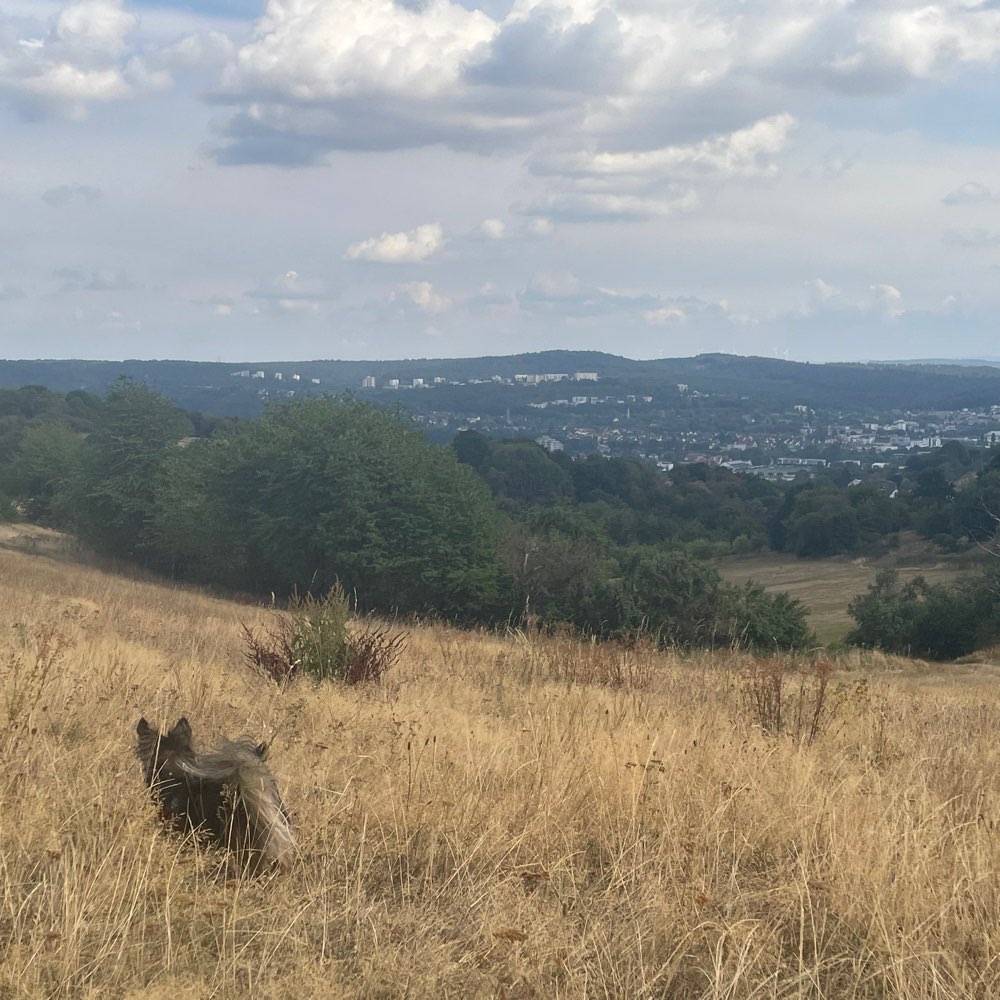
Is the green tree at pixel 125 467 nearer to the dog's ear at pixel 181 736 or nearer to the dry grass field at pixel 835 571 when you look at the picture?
the dry grass field at pixel 835 571

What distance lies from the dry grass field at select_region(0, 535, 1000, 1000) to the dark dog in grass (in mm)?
90

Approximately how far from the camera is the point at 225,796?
12.8 ft

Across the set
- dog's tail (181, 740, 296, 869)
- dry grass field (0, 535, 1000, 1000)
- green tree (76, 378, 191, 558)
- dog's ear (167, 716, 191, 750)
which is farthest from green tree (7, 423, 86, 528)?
dog's tail (181, 740, 296, 869)

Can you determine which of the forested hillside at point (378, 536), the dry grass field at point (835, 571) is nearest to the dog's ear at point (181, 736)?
the forested hillside at point (378, 536)

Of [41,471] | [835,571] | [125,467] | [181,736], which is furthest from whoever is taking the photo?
[835,571]

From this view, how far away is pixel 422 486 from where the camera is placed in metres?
51.2

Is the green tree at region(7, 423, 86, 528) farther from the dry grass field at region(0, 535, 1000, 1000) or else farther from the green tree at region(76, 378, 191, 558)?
the dry grass field at region(0, 535, 1000, 1000)

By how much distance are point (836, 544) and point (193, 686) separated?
91055 millimetres

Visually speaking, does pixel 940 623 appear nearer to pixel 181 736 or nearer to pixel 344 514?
pixel 344 514

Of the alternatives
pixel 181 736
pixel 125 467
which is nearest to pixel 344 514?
pixel 125 467

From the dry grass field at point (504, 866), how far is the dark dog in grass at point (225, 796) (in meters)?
0.09

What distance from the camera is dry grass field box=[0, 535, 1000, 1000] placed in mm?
3143

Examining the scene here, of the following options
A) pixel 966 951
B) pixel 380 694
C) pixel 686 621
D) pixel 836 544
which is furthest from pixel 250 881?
pixel 836 544

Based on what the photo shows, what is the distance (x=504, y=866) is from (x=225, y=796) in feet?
3.45
